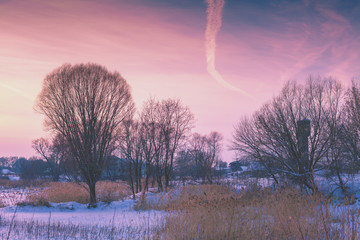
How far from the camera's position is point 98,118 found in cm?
1627

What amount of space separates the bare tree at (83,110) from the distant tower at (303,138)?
38.2 ft

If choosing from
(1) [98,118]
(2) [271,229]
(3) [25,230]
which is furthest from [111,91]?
(2) [271,229]

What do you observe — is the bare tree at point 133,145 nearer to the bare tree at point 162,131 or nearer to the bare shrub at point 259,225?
the bare tree at point 162,131

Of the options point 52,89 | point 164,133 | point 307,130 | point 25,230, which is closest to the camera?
point 25,230

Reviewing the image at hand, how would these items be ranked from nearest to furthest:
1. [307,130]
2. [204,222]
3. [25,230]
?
[204,222]
[25,230]
[307,130]

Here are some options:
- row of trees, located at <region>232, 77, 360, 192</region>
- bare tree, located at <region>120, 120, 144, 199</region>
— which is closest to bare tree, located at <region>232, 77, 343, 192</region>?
row of trees, located at <region>232, 77, 360, 192</region>

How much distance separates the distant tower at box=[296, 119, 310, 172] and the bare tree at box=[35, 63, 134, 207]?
11647 mm

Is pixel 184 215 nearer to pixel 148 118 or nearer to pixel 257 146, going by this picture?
pixel 257 146

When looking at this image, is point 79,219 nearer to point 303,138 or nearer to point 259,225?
point 259,225

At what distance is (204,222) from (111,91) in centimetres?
1112

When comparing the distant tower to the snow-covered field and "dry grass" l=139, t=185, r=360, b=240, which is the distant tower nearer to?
the snow-covered field

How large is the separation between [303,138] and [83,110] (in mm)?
13576

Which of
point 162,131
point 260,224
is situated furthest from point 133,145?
point 260,224

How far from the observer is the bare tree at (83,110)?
1579 centimetres
